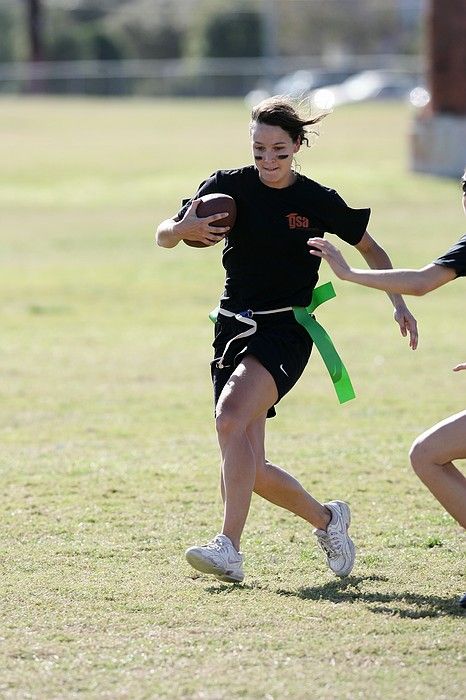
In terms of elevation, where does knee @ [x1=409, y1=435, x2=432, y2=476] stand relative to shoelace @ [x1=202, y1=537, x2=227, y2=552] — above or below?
above

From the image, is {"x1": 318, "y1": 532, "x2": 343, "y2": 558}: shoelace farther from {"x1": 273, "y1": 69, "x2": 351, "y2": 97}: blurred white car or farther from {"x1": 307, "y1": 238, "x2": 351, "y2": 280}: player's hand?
{"x1": 273, "y1": 69, "x2": 351, "y2": 97}: blurred white car

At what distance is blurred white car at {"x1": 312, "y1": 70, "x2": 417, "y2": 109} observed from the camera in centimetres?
6594

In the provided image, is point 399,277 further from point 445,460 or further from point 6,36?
point 6,36

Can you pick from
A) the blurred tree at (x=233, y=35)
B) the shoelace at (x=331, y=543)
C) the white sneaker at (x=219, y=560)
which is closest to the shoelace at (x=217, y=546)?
the white sneaker at (x=219, y=560)

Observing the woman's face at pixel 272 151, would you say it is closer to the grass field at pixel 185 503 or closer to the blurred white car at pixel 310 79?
the grass field at pixel 185 503

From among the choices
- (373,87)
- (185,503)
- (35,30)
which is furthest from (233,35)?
(185,503)

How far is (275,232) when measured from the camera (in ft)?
19.8

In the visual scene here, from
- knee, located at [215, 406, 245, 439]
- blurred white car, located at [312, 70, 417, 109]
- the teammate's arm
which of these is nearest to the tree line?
blurred white car, located at [312, 70, 417, 109]

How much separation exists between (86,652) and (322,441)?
4426 millimetres

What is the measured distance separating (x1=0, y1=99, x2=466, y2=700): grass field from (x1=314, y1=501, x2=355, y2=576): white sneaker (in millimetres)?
73

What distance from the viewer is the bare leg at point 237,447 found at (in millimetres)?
5844

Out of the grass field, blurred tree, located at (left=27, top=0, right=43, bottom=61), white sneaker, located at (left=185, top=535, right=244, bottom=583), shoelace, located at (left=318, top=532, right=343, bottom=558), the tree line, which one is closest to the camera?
the grass field

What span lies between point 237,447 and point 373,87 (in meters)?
63.4

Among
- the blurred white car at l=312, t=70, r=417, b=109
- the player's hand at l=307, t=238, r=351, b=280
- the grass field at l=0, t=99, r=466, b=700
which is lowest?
the blurred white car at l=312, t=70, r=417, b=109
